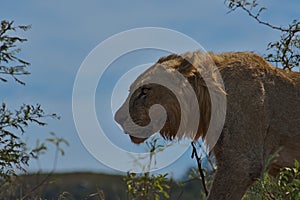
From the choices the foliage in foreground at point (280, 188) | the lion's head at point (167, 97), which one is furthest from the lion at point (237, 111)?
the foliage in foreground at point (280, 188)

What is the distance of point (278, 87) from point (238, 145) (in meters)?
0.75

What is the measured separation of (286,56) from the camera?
8.34 meters

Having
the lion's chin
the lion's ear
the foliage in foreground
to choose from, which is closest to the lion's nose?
the lion's chin

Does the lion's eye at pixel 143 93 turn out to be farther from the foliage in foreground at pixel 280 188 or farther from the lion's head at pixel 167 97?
the foliage in foreground at pixel 280 188

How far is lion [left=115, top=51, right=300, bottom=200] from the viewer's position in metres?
6.59

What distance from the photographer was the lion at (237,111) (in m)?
6.59

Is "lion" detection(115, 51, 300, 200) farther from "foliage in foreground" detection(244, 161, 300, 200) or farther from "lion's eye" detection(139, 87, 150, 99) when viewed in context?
"foliage in foreground" detection(244, 161, 300, 200)

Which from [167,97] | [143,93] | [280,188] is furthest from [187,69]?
[280,188]

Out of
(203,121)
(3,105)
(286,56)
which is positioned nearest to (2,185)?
(3,105)

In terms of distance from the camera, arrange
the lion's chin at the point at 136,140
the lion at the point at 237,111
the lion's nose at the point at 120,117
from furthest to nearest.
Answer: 1. the lion's chin at the point at 136,140
2. the lion's nose at the point at 120,117
3. the lion at the point at 237,111

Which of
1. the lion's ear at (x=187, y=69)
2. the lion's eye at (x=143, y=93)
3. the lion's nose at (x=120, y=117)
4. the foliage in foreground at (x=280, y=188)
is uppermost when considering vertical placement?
the lion's ear at (x=187, y=69)

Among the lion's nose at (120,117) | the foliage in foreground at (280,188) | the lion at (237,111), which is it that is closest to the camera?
the foliage in foreground at (280,188)

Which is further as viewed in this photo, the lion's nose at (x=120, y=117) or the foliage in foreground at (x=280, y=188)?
the lion's nose at (x=120, y=117)

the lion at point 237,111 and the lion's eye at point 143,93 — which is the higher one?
the lion's eye at point 143,93
